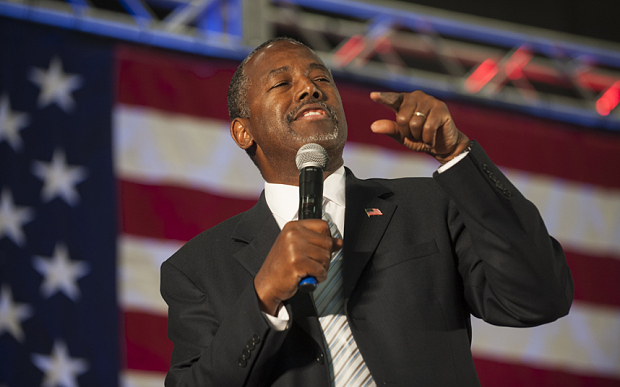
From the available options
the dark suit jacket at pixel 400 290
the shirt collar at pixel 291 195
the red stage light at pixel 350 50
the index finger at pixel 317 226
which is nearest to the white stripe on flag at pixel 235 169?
the red stage light at pixel 350 50

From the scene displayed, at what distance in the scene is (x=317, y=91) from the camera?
170 centimetres

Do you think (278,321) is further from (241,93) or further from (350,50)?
(350,50)

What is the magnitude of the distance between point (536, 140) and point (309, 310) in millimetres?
3857

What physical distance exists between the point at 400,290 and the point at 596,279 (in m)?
3.69

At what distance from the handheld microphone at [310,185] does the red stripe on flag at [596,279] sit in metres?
3.67

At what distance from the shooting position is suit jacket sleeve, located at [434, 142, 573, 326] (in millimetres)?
1264

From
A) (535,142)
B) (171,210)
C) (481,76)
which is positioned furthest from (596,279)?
(171,210)

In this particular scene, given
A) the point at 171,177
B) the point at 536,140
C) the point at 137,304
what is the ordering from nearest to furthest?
the point at 137,304 < the point at 171,177 < the point at 536,140

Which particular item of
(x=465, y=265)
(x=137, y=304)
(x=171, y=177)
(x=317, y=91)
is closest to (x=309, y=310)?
(x=465, y=265)

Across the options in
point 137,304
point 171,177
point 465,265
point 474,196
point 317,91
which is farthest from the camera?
point 171,177

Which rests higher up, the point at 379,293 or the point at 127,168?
the point at 127,168

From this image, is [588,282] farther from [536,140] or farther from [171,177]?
[171,177]

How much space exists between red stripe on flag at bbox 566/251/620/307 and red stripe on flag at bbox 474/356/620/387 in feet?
1.81

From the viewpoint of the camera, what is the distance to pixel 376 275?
141 cm
